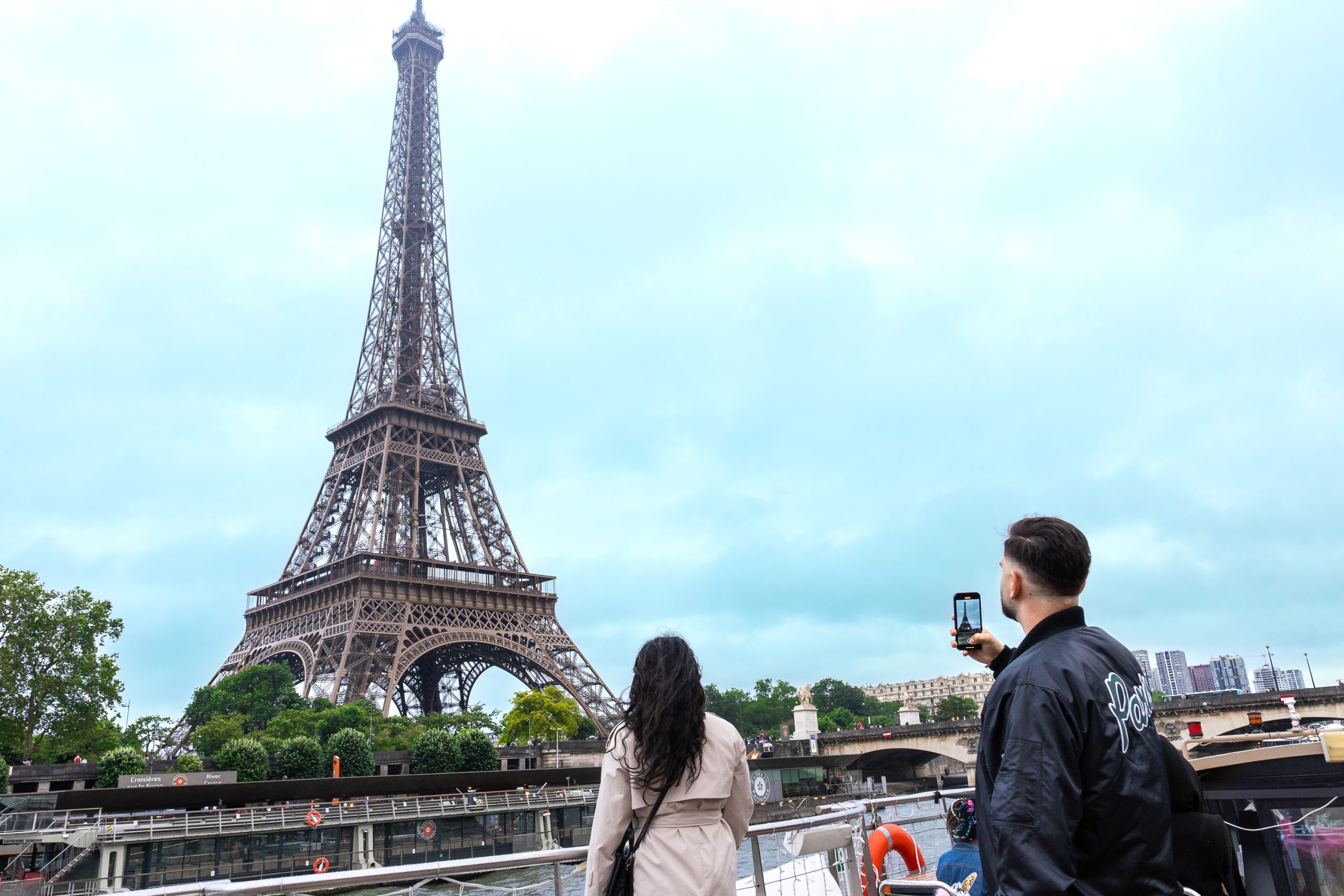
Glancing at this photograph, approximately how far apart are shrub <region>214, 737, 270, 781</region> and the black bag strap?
131 ft

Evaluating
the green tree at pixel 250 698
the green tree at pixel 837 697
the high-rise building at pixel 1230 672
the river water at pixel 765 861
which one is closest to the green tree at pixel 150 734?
the green tree at pixel 250 698

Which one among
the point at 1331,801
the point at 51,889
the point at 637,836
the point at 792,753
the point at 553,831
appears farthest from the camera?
the point at 792,753

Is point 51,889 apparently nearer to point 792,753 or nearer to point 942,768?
point 792,753

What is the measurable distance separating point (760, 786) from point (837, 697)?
264ft

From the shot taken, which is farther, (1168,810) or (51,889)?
(51,889)

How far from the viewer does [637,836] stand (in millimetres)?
3219

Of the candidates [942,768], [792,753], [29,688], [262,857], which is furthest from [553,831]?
[942,768]

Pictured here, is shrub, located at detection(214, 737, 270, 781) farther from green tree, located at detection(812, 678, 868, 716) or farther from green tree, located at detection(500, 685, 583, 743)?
green tree, located at detection(812, 678, 868, 716)

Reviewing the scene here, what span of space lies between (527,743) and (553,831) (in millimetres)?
18557

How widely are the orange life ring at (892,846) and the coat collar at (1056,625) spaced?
470cm

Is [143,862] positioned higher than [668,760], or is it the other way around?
[668,760]

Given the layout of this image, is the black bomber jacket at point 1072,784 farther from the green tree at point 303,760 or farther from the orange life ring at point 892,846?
the green tree at point 303,760

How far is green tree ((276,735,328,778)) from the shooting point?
127 feet

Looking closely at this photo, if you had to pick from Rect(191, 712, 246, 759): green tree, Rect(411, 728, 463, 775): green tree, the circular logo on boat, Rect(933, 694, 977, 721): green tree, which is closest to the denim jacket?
the circular logo on boat
